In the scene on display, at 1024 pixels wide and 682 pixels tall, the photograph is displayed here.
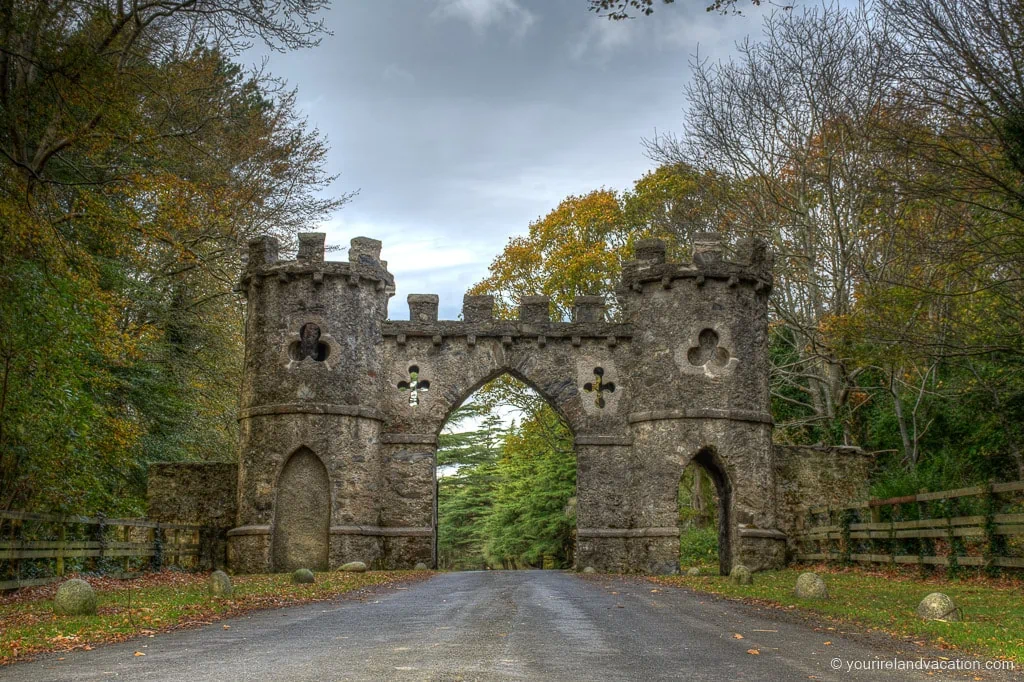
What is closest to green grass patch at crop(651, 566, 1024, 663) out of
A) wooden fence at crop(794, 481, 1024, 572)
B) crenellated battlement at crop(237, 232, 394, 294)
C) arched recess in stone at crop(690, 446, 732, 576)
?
wooden fence at crop(794, 481, 1024, 572)

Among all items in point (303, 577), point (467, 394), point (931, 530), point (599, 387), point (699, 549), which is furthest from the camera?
point (699, 549)

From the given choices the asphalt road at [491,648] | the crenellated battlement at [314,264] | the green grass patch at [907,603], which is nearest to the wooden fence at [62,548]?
the asphalt road at [491,648]

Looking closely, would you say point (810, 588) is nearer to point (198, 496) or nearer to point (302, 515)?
point (302, 515)

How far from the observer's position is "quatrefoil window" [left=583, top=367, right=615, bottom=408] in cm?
2105

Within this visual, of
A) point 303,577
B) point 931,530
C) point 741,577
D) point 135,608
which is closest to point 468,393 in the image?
point 303,577

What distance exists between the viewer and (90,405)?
13.9 metres

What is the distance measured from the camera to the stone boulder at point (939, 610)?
31.1 feet

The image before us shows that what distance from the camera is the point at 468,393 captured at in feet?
68.7

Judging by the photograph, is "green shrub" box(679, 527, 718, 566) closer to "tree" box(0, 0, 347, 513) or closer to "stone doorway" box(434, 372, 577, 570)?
"stone doorway" box(434, 372, 577, 570)

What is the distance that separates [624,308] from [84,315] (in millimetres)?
11667

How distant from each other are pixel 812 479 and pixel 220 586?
44.6ft

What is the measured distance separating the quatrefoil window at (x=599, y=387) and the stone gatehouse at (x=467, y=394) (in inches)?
1.4

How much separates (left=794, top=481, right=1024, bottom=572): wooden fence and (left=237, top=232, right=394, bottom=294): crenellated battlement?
10.7m

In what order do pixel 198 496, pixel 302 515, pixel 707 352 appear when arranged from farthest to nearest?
pixel 198 496
pixel 707 352
pixel 302 515
